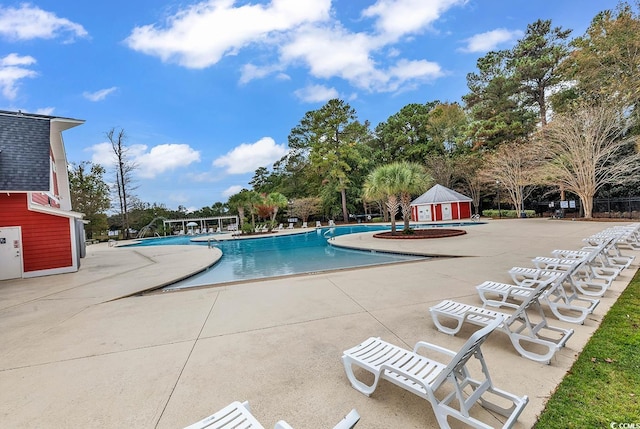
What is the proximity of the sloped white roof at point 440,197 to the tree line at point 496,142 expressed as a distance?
83.2 inches

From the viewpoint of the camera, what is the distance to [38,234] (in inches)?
366

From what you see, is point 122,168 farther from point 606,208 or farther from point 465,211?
point 606,208

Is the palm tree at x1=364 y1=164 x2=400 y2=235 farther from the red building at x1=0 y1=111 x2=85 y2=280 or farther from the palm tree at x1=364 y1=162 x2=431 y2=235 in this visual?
the red building at x1=0 y1=111 x2=85 y2=280

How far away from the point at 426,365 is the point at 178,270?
28.0ft

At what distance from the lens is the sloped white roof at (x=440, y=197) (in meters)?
26.5

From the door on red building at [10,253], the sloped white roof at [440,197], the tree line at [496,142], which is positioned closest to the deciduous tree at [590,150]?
the tree line at [496,142]

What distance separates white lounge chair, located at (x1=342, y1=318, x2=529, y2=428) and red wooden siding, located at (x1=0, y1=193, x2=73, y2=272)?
11.5 metres

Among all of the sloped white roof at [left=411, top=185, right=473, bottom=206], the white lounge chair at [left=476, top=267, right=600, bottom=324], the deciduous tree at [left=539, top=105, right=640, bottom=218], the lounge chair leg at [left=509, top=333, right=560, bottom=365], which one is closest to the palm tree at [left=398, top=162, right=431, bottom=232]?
the white lounge chair at [left=476, top=267, right=600, bottom=324]

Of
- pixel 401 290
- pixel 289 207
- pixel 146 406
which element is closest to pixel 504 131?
pixel 289 207

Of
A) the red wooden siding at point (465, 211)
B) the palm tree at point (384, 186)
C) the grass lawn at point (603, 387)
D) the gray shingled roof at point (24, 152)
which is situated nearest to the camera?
the grass lawn at point (603, 387)

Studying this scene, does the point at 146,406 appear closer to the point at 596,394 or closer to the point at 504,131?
the point at 596,394

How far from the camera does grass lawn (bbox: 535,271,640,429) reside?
1895 millimetres

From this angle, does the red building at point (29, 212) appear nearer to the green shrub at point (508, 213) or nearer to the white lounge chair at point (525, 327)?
the white lounge chair at point (525, 327)

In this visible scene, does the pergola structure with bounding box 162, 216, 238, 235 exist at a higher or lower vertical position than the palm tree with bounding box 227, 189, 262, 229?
lower
